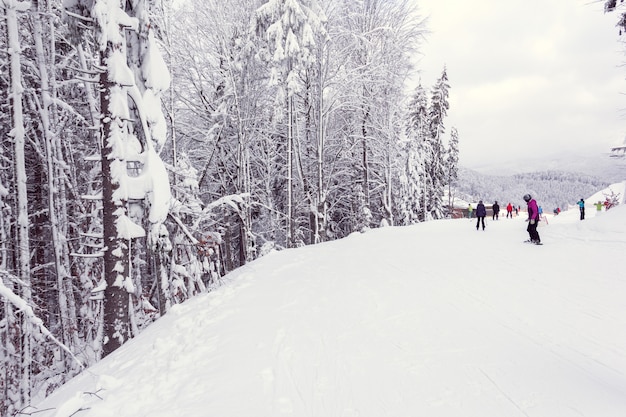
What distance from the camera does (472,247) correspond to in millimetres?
11289

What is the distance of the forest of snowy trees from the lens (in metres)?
6.20

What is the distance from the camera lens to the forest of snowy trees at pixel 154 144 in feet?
20.3

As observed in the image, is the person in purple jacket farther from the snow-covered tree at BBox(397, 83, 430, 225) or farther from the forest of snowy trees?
the snow-covered tree at BBox(397, 83, 430, 225)

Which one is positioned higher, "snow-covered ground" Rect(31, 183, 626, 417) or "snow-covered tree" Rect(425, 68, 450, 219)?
"snow-covered tree" Rect(425, 68, 450, 219)

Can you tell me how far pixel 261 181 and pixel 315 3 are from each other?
9411 mm

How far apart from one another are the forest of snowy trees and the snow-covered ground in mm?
1210

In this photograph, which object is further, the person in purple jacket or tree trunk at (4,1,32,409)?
the person in purple jacket

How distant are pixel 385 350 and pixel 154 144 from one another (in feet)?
19.7

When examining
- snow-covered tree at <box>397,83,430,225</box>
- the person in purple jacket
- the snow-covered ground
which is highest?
snow-covered tree at <box>397,83,430,225</box>

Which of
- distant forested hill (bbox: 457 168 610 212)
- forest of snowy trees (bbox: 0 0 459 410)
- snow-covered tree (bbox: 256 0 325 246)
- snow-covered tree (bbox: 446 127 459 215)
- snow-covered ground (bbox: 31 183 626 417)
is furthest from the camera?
distant forested hill (bbox: 457 168 610 212)

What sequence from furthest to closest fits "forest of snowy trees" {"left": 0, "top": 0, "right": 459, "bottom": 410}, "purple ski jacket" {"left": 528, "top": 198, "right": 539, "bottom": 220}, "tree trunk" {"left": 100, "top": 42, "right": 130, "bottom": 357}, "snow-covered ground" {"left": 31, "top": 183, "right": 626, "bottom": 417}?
"purple ski jacket" {"left": 528, "top": 198, "right": 539, "bottom": 220}
"forest of snowy trees" {"left": 0, "top": 0, "right": 459, "bottom": 410}
"tree trunk" {"left": 100, "top": 42, "right": 130, "bottom": 357}
"snow-covered ground" {"left": 31, "top": 183, "right": 626, "bottom": 417}

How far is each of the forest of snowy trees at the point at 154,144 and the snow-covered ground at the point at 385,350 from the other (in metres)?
1.21

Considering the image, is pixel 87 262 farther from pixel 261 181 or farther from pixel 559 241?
pixel 559 241

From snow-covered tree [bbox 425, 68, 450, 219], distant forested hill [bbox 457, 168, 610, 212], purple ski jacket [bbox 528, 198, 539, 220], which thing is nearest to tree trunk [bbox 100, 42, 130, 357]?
purple ski jacket [bbox 528, 198, 539, 220]
